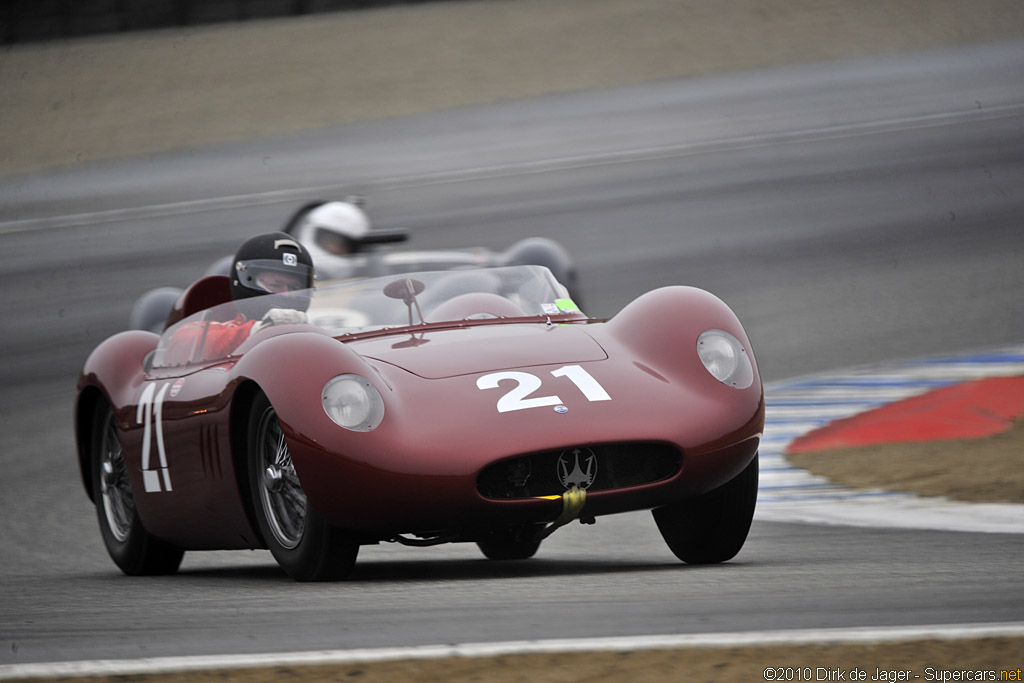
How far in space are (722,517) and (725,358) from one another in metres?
0.50

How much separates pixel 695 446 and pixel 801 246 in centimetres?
1024

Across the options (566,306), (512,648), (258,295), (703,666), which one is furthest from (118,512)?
(703,666)

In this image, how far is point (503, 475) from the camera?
4531mm

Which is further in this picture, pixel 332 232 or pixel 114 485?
pixel 332 232

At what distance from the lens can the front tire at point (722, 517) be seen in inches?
197

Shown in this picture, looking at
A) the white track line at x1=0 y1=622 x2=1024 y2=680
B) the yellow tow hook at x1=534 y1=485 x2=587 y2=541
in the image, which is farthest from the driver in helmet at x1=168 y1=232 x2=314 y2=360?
the white track line at x1=0 y1=622 x2=1024 y2=680

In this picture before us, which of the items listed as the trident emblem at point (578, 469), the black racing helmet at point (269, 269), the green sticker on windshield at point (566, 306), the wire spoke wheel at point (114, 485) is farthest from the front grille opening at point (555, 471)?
the wire spoke wheel at point (114, 485)

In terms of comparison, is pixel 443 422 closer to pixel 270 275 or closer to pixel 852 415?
→ pixel 270 275

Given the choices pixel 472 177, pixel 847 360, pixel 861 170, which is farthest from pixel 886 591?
pixel 472 177

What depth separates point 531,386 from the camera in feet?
15.3

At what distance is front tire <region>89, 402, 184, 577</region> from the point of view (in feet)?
20.2

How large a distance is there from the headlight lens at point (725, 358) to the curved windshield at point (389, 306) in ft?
2.38

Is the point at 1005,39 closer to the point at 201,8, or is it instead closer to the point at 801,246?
the point at 801,246

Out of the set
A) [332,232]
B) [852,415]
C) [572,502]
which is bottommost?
[852,415]
